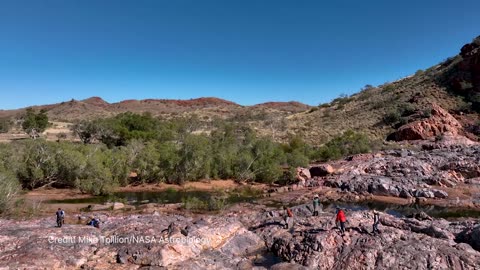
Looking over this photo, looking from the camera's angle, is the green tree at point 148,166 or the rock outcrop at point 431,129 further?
the rock outcrop at point 431,129

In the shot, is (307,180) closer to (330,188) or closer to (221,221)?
(330,188)

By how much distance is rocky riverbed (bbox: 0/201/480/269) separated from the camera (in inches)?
498

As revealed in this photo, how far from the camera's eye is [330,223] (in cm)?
1588

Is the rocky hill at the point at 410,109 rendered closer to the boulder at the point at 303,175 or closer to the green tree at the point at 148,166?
the boulder at the point at 303,175

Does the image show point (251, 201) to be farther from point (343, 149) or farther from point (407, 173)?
point (343, 149)

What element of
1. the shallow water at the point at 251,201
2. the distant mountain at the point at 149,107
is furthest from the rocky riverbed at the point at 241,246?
the distant mountain at the point at 149,107

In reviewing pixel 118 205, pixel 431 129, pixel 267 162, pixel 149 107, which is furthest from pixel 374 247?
pixel 149 107

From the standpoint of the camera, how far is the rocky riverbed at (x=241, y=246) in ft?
41.5

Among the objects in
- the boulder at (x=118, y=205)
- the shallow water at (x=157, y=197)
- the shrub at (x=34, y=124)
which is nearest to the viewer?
the boulder at (x=118, y=205)

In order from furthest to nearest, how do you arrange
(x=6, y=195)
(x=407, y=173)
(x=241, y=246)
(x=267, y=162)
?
(x=267, y=162) < (x=407, y=173) < (x=6, y=195) < (x=241, y=246)

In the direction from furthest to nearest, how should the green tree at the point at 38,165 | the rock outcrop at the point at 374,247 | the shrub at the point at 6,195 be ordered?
1. the green tree at the point at 38,165
2. the shrub at the point at 6,195
3. the rock outcrop at the point at 374,247

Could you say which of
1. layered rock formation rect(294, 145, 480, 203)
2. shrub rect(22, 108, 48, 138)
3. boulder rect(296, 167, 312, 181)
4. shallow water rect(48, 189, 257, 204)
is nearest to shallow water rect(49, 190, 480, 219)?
shallow water rect(48, 189, 257, 204)

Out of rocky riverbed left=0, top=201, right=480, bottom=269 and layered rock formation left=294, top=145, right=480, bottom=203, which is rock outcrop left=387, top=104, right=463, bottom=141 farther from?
rocky riverbed left=0, top=201, right=480, bottom=269

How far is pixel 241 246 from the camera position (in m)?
15.0
